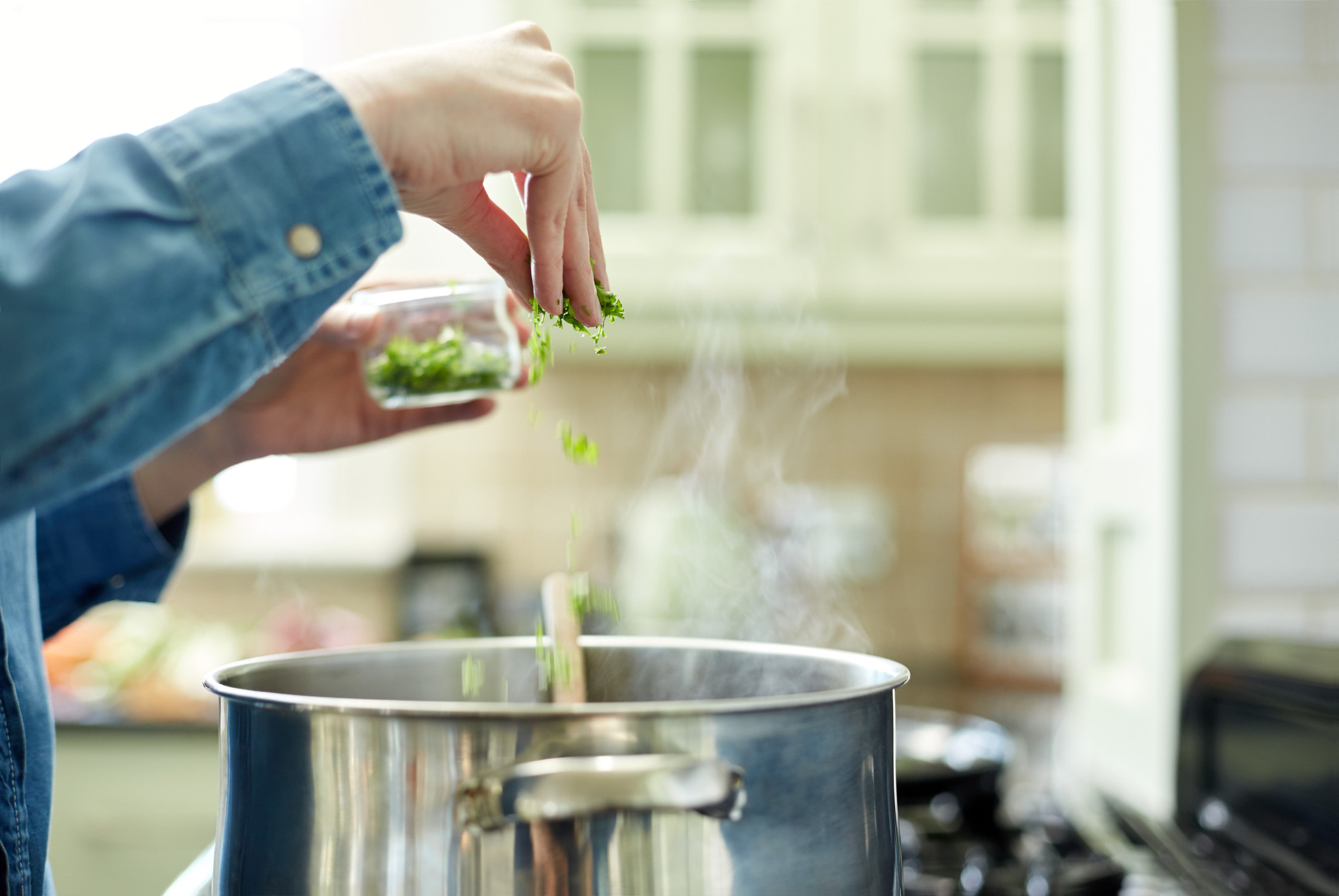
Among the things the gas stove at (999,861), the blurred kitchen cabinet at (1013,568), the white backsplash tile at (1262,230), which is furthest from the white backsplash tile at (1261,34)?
the blurred kitchen cabinet at (1013,568)

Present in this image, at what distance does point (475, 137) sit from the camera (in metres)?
0.40

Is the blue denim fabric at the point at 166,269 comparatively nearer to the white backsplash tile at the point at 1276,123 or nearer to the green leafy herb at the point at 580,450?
the green leafy herb at the point at 580,450

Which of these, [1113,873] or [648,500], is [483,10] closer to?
[648,500]

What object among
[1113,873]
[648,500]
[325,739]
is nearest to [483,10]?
[648,500]

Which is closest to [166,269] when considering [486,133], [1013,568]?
[486,133]

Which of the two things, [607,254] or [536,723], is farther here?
[607,254]

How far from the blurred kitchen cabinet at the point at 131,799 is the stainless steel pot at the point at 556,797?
4.83 feet

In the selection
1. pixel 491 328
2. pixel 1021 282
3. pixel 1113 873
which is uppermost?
pixel 1021 282

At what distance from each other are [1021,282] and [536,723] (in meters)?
1.78

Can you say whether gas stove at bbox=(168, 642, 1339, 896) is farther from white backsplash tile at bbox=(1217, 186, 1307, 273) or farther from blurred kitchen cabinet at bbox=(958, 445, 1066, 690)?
blurred kitchen cabinet at bbox=(958, 445, 1066, 690)

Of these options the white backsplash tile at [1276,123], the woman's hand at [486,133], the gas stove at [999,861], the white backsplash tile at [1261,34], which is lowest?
the gas stove at [999,861]

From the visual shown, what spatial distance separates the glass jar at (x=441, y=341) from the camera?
0.62 m

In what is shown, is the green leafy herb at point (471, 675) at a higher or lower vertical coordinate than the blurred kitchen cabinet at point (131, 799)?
higher

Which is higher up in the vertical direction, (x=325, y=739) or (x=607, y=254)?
(x=607, y=254)
